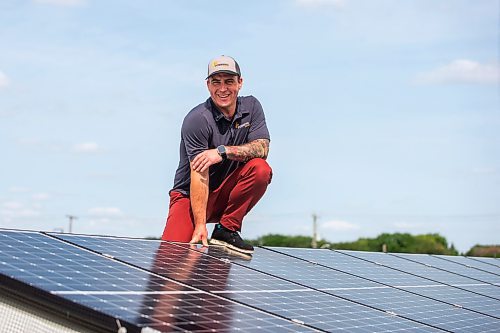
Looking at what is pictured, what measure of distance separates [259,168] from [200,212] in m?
0.84

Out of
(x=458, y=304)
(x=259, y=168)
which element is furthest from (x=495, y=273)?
(x=259, y=168)

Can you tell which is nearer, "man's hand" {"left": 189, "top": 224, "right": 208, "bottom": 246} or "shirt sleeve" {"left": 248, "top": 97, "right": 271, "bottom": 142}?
"man's hand" {"left": 189, "top": 224, "right": 208, "bottom": 246}

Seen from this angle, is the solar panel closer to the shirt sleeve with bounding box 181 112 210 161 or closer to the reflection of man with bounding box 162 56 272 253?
the reflection of man with bounding box 162 56 272 253

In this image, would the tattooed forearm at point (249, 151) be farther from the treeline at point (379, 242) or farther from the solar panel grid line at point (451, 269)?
the treeline at point (379, 242)

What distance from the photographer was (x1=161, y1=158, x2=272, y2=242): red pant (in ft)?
33.6

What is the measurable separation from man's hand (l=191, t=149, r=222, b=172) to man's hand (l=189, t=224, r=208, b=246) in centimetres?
70

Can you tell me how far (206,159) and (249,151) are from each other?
553 mm

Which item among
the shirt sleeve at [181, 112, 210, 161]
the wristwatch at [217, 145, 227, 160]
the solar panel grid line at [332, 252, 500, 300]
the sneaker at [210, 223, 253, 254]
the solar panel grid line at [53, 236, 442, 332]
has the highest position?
the shirt sleeve at [181, 112, 210, 161]

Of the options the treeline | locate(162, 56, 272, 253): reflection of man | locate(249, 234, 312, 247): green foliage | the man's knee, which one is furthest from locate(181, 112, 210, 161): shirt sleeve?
locate(249, 234, 312, 247): green foliage

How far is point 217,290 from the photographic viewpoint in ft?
24.1

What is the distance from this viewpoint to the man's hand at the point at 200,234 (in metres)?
10.1

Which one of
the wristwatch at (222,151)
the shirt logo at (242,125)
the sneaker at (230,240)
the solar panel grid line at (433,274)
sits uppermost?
the shirt logo at (242,125)

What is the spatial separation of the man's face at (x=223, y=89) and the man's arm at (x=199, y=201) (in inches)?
31.3

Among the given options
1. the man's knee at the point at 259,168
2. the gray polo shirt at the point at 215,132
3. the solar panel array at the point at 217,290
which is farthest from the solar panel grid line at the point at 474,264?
the gray polo shirt at the point at 215,132
